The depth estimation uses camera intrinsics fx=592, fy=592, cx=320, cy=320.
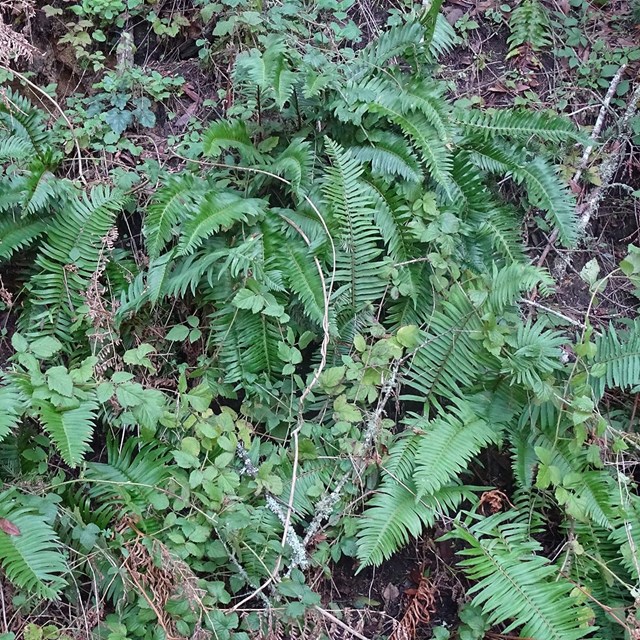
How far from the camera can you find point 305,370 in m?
3.08

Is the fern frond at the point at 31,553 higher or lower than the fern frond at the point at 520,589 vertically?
higher

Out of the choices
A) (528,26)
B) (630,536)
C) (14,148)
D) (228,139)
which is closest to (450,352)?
(630,536)

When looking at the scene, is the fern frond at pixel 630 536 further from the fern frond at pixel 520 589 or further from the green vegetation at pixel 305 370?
the fern frond at pixel 520 589

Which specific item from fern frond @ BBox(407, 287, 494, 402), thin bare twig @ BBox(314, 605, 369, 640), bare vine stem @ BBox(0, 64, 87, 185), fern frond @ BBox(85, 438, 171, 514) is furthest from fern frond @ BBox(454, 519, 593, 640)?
bare vine stem @ BBox(0, 64, 87, 185)

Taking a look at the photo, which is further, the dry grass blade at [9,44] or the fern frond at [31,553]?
the dry grass blade at [9,44]

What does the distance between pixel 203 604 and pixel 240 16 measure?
124 inches

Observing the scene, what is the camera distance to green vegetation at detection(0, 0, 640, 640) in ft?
8.11

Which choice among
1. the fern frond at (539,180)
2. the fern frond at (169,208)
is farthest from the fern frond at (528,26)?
the fern frond at (169,208)

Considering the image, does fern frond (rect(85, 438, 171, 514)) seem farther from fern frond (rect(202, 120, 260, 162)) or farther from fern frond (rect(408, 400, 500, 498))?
fern frond (rect(202, 120, 260, 162))

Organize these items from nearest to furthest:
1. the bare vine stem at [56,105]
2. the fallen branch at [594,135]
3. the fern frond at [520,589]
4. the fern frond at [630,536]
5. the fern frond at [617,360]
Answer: the fern frond at [520,589] → the fern frond at [630,536] → the fern frond at [617,360] → the bare vine stem at [56,105] → the fallen branch at [594,135]

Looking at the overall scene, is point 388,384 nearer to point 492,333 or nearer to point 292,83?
point 492,333

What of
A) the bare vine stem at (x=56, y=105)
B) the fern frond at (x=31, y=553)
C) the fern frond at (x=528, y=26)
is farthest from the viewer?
the fern frond at (x=528, y=26)

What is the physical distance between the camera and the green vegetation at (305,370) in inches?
97.3

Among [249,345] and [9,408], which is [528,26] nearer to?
[249,345]
